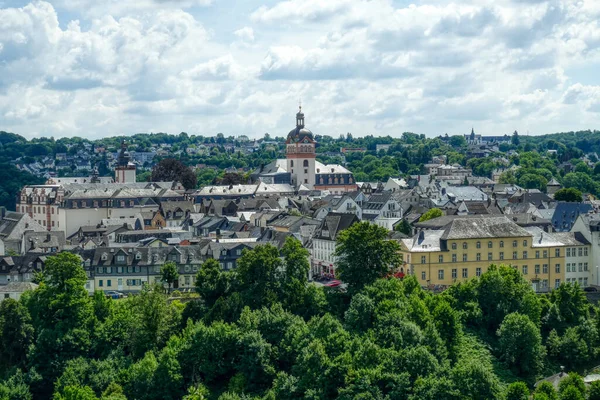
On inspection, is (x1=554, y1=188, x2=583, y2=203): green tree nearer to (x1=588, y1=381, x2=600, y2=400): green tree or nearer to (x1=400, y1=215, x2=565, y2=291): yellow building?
(x1=400, y1=215, x2=565, y2=291): yellow building

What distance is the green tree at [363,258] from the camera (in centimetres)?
7056

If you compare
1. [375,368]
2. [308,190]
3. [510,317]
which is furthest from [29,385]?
[308,190]

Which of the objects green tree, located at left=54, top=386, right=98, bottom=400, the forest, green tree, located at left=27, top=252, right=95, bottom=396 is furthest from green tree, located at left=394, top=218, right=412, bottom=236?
green tree, located at left=54, top=386, right=98, bottom=400

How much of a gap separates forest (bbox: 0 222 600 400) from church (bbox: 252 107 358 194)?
91.4 metres

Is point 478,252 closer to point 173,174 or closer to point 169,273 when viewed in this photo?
point 169,273

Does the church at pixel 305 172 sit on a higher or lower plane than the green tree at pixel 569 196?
higher

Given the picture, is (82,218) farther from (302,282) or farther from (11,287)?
(302,282)

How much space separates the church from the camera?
165250 millimetres

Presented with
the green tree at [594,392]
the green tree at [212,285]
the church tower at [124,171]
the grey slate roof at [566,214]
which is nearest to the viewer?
the green tree at [594,392]

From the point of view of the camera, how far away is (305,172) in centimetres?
16575

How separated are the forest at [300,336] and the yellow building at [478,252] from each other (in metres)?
4.39

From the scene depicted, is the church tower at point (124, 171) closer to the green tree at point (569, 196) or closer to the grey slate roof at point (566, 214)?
the green tree at point (569, 196)

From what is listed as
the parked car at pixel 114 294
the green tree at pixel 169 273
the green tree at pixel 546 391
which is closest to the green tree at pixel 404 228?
the green tree at pixel 169 273

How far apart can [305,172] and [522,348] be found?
102308mm
